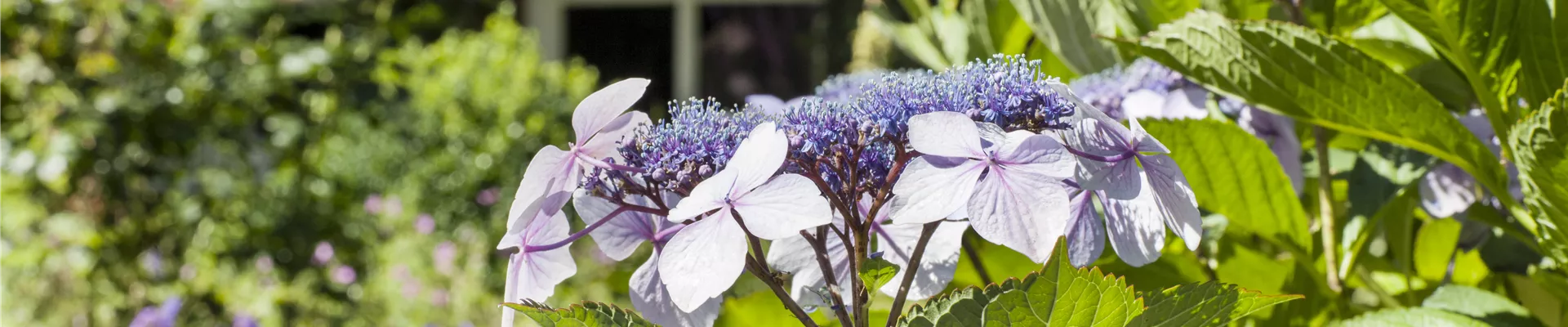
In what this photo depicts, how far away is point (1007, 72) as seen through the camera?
0.58m

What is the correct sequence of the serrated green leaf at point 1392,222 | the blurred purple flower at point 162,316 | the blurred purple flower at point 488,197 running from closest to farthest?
the serrated green leaf at point 1392,222, the blurred purple flower at point 162,316, the blurred purple flower at point 488,197

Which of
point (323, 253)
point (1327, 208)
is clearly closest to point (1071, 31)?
point (1327, 208)

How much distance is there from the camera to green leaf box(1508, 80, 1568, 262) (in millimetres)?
625

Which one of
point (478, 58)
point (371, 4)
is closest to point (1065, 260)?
point (478, 58)

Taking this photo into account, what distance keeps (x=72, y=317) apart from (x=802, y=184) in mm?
4085

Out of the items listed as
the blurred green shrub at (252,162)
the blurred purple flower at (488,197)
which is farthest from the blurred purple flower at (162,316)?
the blurred purple flower at (488,197)

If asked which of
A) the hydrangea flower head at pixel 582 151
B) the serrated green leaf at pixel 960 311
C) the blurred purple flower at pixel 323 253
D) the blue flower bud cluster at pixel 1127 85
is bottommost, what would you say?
the blurred purple flower at pixel 323 253

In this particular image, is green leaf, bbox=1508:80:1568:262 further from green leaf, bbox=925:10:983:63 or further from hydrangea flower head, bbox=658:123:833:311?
green leaf, bbox=925:10:983:63

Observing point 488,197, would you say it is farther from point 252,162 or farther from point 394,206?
point 252,162

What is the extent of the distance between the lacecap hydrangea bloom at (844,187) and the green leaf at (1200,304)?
0.05 metres

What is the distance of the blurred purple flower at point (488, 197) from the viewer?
4.11 metres

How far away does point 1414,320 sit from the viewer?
2.41 ft

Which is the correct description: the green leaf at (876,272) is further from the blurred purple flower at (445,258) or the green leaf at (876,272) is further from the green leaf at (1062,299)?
the blurred purple flower at (445,258)

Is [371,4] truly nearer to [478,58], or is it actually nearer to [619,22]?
[478,58]
